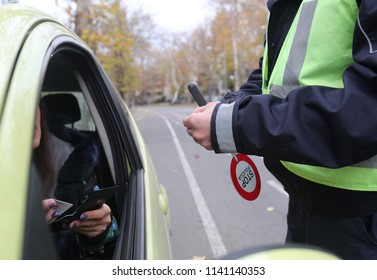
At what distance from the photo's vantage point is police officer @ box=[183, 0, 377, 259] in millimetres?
1059

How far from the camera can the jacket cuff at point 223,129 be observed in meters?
1.20

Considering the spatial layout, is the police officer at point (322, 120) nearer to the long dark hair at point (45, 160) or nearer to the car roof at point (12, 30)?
the car roof at point (12, 30)

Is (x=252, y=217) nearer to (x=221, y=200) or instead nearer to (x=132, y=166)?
(x=221, y=200)

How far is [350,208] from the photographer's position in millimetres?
1200

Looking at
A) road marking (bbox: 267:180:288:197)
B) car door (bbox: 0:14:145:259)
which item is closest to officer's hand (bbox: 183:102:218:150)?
car door (bbox: 0:14:145:259)

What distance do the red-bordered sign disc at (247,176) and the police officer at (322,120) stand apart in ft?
1.04

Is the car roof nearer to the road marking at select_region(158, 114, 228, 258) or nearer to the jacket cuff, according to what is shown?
the jacket cuff

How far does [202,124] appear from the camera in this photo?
1259 mm

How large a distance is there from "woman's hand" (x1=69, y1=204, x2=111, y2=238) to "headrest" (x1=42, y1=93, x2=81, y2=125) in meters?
0.99

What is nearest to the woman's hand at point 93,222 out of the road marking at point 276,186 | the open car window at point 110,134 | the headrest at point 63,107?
the open car window at point 110,134

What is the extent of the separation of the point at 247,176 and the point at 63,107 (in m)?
1.39

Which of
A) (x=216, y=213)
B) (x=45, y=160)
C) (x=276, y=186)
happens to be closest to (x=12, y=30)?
(x=45, y=160)
